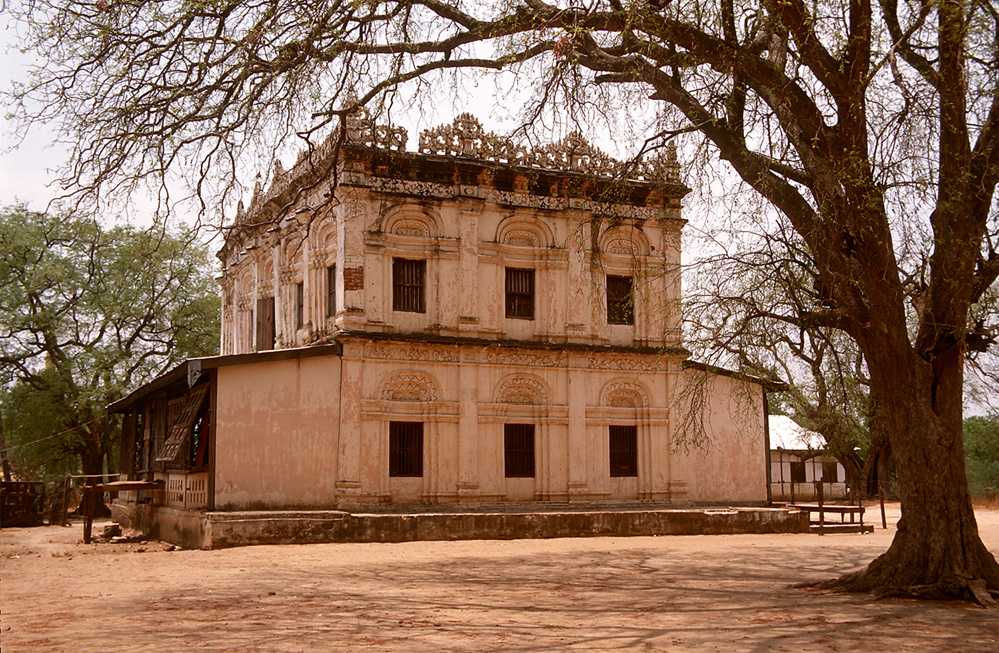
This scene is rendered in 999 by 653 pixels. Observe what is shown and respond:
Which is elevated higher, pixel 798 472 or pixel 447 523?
pixel 447 523

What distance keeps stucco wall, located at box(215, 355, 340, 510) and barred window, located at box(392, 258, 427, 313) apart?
2.22 metres

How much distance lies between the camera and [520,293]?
2355cm

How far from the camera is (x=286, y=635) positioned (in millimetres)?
8555

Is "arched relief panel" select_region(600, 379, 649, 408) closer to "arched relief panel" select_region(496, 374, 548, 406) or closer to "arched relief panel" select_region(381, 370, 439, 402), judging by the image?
"arched relief panel" select_region(496, 374, 548, 406)

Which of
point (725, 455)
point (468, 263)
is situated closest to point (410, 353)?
point (468, 263)

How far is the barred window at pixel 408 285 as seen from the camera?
22344 millimetres

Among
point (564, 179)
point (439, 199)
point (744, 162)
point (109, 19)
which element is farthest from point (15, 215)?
point (744, 162)

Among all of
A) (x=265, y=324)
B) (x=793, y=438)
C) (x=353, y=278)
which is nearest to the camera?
(x=353, y=278)

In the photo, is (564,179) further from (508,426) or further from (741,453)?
(741,453)

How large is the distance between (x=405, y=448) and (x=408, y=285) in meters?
3.78

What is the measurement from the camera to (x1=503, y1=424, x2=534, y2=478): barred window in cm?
2277

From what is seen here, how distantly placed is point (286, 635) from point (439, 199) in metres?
15.2

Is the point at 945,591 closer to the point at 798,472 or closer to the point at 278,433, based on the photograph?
the point at 278,433

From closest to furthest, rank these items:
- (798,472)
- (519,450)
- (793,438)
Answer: (519,450) → (793,438) → (798,472)
